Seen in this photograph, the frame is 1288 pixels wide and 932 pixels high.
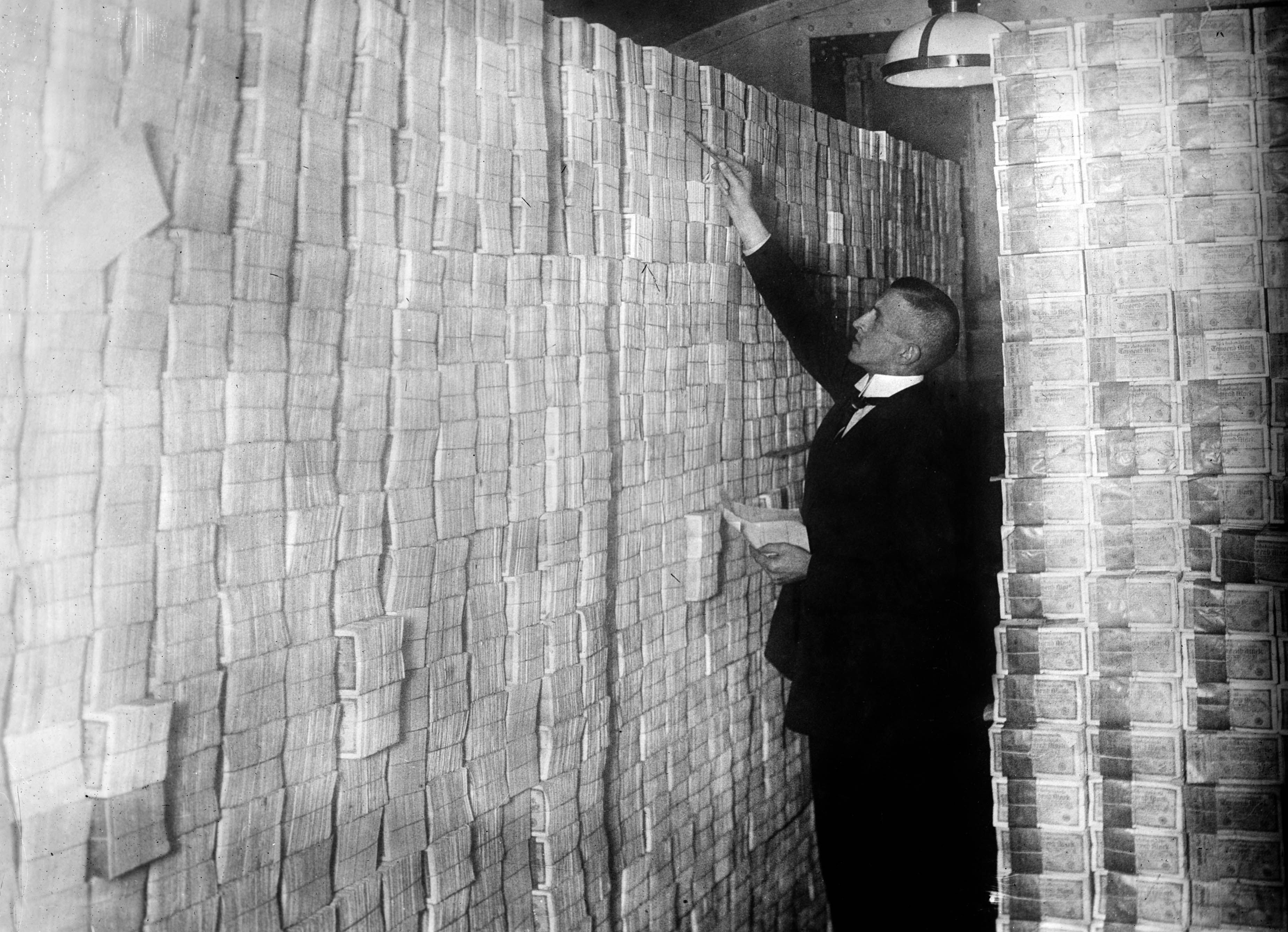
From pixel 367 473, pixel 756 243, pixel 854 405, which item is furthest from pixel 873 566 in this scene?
pixel 367 473

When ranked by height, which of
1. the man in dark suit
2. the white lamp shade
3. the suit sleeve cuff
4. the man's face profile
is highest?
the white lamp shade

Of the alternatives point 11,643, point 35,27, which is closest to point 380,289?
point 35,27

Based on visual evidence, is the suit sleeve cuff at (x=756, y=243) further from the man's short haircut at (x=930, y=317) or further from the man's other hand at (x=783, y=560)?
the man's other hand at (x=783, y=560)

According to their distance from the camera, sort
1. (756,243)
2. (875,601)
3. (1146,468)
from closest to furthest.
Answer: (1146,468) → (756,243) → (875,601)

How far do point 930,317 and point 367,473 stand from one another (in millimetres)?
1809

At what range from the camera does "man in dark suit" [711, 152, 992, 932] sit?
3.18 metres

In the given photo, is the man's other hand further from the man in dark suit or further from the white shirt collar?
the white shirt collar

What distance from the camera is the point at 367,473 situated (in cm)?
190

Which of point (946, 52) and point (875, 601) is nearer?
point (875, 601)

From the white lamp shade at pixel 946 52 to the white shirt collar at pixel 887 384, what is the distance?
1.25 meters

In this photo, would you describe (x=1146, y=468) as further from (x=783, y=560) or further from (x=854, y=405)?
(x=783, y=560)

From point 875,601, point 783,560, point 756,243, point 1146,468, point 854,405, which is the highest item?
point 756,243

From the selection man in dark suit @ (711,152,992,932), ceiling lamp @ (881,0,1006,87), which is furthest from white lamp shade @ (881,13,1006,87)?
man in dark suit @ (711,152,992,932)

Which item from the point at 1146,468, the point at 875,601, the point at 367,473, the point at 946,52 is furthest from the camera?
the point at 946,52
